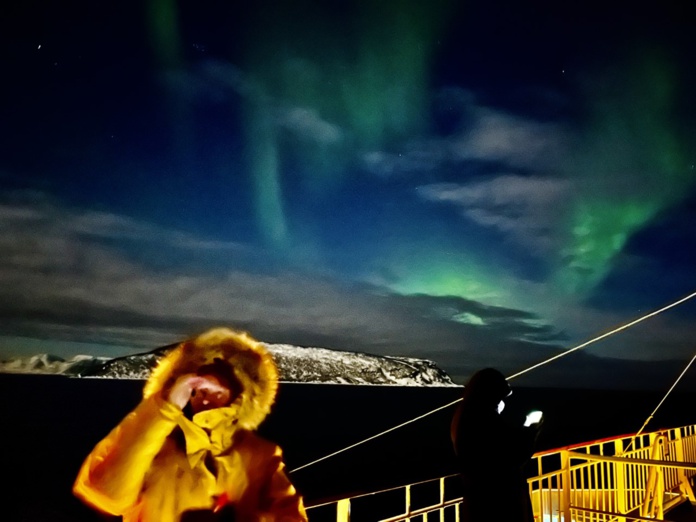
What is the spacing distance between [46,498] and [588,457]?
56825 millimetres

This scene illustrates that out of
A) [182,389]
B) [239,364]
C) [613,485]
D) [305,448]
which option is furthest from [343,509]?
[305,448]

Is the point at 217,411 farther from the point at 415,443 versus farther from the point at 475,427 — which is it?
the point at 415,443

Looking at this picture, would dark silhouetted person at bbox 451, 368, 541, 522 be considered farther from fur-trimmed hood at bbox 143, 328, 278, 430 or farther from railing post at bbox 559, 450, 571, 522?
railing post at bbox 559, 450, 571, 522

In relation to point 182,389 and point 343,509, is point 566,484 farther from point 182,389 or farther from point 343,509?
point 182,389

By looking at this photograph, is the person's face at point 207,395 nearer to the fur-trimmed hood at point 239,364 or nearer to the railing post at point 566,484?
the fur-trimmed hood at point 239,364

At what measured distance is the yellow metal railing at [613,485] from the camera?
5.01m

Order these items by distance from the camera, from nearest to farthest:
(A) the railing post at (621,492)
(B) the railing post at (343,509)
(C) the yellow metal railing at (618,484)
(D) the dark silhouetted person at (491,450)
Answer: (D) the dark silhouetted person at (491,450) < (B) the railing post at (343,509) < (C) the yellow metal railing at (618,484) < (A) the railing post at (621,492)

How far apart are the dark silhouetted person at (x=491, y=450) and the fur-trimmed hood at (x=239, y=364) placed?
1244 millimetres

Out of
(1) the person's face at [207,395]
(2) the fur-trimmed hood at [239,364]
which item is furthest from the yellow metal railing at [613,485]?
(1) the person's face at [207,395]

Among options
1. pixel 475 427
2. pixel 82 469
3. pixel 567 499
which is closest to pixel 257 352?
pixel 82 469

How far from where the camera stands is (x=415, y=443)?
267ft

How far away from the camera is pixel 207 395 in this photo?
2.82 metres

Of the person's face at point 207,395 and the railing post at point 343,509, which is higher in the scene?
the person's face at point 207,395

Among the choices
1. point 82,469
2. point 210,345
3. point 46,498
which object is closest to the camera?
point 82,469
